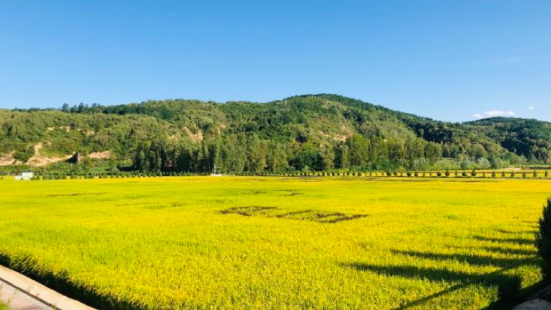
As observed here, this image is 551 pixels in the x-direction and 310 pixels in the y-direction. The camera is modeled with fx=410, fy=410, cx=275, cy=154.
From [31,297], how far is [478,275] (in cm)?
1066

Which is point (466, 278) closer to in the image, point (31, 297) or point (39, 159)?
point (31, 297)

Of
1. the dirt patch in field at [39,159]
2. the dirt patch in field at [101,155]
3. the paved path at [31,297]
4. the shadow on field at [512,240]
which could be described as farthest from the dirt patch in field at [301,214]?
the dirt patch in field at [101,155]

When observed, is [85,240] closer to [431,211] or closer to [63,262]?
[63,262]

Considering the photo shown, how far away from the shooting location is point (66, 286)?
10.4 m

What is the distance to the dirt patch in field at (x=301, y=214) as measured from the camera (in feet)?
69.9

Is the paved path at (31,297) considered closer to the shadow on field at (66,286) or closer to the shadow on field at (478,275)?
the shadow on field at (66,286)

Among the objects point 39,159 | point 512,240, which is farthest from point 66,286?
point 39,159

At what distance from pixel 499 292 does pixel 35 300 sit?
10.4 meters

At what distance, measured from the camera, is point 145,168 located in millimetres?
143250

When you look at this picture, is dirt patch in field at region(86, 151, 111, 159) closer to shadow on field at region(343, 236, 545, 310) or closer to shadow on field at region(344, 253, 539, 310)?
shadow on field at region(343, 236, 545, 310)

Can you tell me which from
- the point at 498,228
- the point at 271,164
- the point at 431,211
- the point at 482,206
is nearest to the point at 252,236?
the point at 498,228

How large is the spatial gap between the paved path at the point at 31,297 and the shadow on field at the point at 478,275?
686 cm

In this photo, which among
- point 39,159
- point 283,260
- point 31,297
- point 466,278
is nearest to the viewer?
point 31,297

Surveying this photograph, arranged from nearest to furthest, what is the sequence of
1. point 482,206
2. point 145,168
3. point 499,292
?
point 499,292 → point 482,206 → point 145,168
